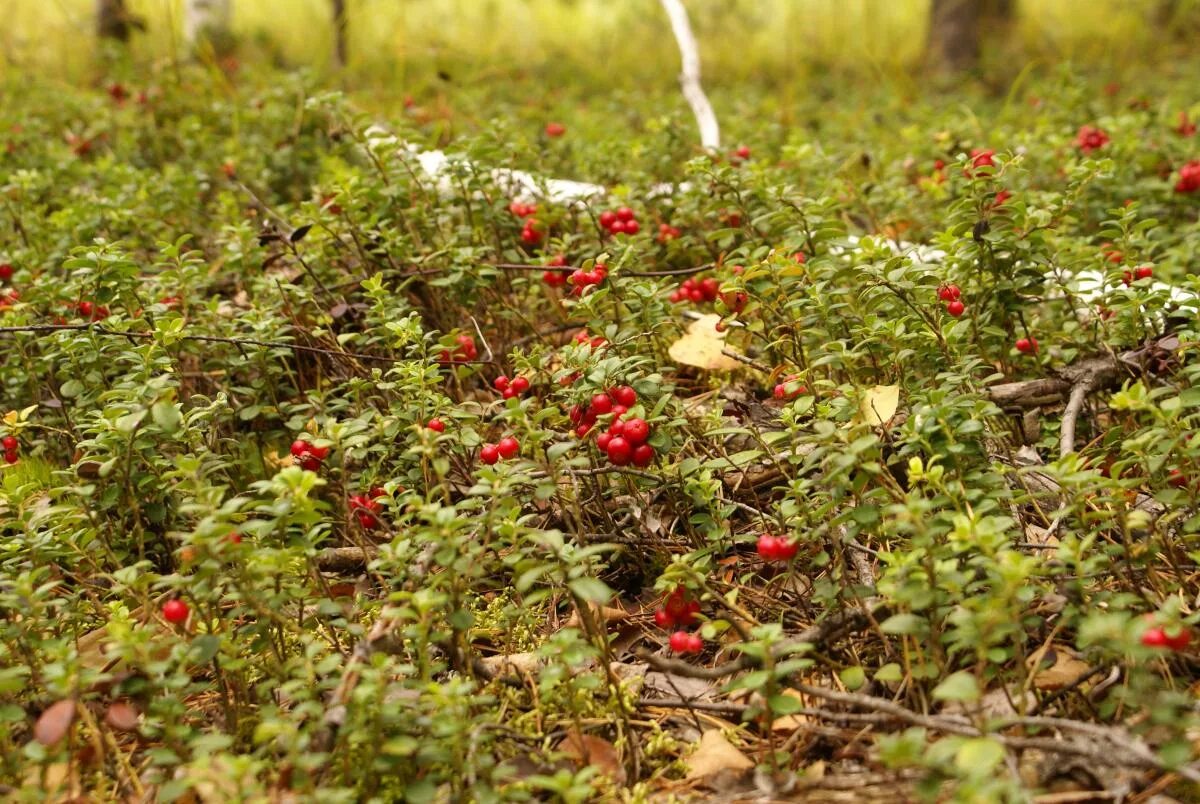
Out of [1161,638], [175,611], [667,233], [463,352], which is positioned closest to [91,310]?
[463,352]

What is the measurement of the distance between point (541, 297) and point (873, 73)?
665 centimetres

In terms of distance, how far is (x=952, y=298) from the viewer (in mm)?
2871

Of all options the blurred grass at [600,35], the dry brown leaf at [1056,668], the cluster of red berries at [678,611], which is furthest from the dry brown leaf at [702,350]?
the blurred grass at [600,35]

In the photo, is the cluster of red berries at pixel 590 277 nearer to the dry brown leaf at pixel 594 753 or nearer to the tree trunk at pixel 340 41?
the dry brown leaf at pixel 594 753

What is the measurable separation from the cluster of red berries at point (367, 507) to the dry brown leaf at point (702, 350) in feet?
3.59

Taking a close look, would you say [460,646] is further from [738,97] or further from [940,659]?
[738,97]

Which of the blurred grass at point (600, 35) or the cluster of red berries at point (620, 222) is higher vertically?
the blurred grass at point (600, 35)

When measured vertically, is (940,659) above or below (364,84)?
below

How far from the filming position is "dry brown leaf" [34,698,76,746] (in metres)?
1.73

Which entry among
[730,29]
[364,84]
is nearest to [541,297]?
[364,84]

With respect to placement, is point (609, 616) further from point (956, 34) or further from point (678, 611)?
point (956, 34)

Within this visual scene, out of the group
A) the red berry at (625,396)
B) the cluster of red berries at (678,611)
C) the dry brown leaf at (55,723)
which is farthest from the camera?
the red berry at (625,396)

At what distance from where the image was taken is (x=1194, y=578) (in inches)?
91.7

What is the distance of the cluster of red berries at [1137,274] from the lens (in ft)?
9.43
